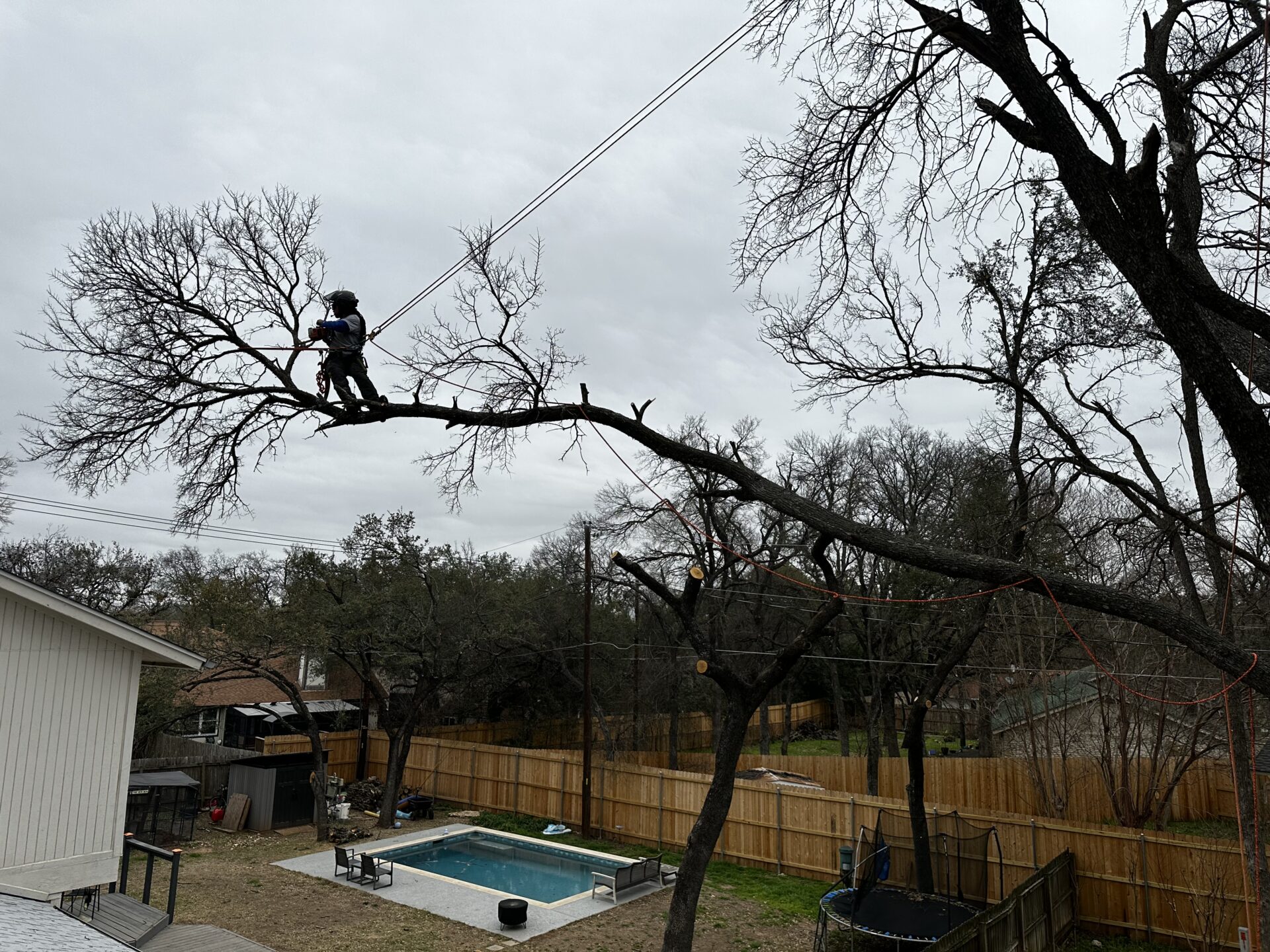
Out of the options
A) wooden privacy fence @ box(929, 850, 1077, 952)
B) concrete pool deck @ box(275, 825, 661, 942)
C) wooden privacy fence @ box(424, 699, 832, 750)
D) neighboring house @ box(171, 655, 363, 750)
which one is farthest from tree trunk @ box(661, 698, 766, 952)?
neighboring house @ box(171, 655, 363, 750)

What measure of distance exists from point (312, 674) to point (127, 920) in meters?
26.1

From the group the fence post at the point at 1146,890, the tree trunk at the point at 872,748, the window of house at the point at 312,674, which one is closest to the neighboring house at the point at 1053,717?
the tree trunk at the point at 872,748

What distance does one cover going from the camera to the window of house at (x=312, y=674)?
93.2 feet

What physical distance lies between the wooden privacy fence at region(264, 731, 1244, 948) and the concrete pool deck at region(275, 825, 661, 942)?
7.15 ft

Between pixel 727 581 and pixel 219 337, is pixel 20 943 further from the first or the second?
pixel 727 581

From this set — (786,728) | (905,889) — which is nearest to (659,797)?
(905,889)

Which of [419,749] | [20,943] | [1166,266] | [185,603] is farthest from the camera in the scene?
[419,749]

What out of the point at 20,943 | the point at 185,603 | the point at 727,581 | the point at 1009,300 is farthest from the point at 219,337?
the point at 727,581

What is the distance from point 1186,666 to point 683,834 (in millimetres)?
11983

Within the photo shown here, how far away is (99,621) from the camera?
9.01 metres

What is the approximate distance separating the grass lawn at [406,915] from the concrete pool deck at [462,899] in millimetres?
203

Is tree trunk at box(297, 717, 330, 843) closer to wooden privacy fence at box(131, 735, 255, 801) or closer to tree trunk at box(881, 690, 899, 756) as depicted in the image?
wooden privacy fence at box(131, 735, 255, 801)

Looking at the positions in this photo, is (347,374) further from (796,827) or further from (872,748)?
(872,748)

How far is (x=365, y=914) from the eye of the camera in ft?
45.8
